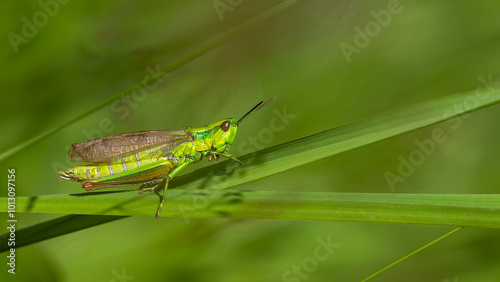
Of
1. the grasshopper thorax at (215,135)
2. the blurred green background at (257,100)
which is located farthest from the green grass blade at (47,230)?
the grasshopper thorax at (215,135)

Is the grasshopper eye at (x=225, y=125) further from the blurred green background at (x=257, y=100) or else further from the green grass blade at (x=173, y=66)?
the green grass blade at (x=173, y=66)

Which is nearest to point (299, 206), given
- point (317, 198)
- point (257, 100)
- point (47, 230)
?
point (317, 198)

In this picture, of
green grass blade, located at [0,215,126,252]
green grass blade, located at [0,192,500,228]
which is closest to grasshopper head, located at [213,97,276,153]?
green grass blade, located at [0,192,500,228]

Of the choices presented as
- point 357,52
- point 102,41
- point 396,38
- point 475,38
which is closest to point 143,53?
point 102,41

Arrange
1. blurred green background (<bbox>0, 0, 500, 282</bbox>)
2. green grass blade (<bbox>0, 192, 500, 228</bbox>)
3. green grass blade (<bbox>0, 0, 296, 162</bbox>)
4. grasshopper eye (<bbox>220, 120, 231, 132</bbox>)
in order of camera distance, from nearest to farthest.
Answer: green grass blade (<bbox>0, 192, 500, 228</bbox>) → green grass blade (<bbox>0, 0, 296, 162</bbox>) → blurred green background (<bbox>0, 0, 500, 282</bbox>) → grasshopper eye (<bbox>220, 120, 231, 132</bbox>)

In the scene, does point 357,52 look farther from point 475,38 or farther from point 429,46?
point 475,38

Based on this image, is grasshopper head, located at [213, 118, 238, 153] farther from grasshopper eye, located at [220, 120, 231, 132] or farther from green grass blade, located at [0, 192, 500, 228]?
green grass blade, located at [0, 192, 500, 228]
